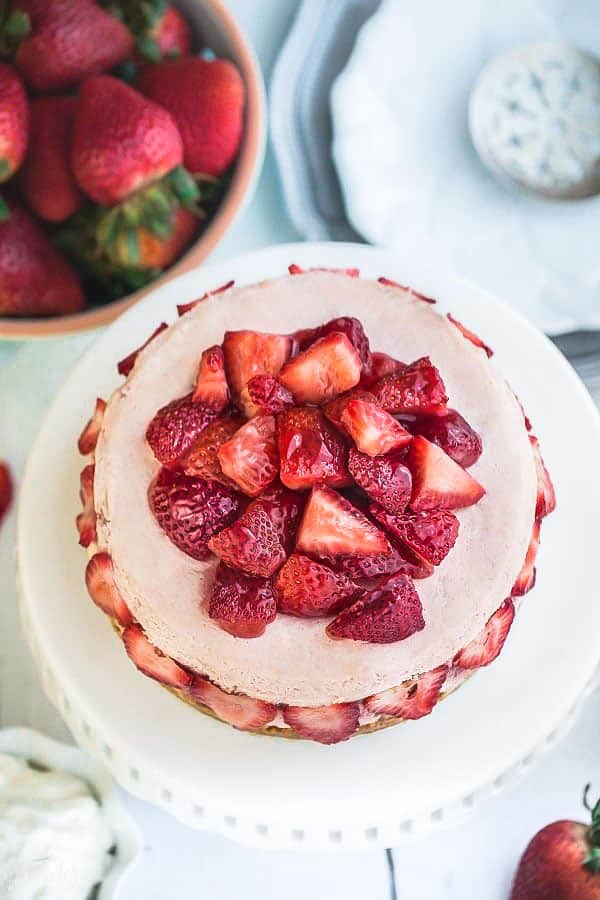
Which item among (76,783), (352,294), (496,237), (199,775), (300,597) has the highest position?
(352,294)

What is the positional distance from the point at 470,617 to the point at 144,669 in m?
0.44

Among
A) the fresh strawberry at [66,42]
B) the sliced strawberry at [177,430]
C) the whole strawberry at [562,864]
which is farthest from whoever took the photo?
the fresh strawberry at [66,42]

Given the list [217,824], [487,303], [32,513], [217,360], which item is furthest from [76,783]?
[487,303]

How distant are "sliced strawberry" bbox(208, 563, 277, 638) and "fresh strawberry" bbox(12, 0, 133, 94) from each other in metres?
1.04

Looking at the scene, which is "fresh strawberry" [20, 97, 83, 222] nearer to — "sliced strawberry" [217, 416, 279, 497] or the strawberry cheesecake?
the strawberry cheesecake

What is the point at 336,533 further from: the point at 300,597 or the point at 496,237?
the point at 496,237

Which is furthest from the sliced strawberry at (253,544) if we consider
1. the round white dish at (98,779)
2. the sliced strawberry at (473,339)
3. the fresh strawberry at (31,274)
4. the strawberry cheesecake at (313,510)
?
the fresh strawberry at (31,274)

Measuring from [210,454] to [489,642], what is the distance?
1.47ft

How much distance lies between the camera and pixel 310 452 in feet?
4.21

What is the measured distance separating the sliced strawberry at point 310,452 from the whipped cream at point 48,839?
69 cm

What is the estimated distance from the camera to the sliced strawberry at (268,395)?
4.36ft

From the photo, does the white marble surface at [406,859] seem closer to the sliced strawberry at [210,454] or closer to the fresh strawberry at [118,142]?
the sliced strawberry at [210,454]

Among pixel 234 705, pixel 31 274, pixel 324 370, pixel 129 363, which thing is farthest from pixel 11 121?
pixel 234 705

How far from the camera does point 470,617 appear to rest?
4.44 feet
